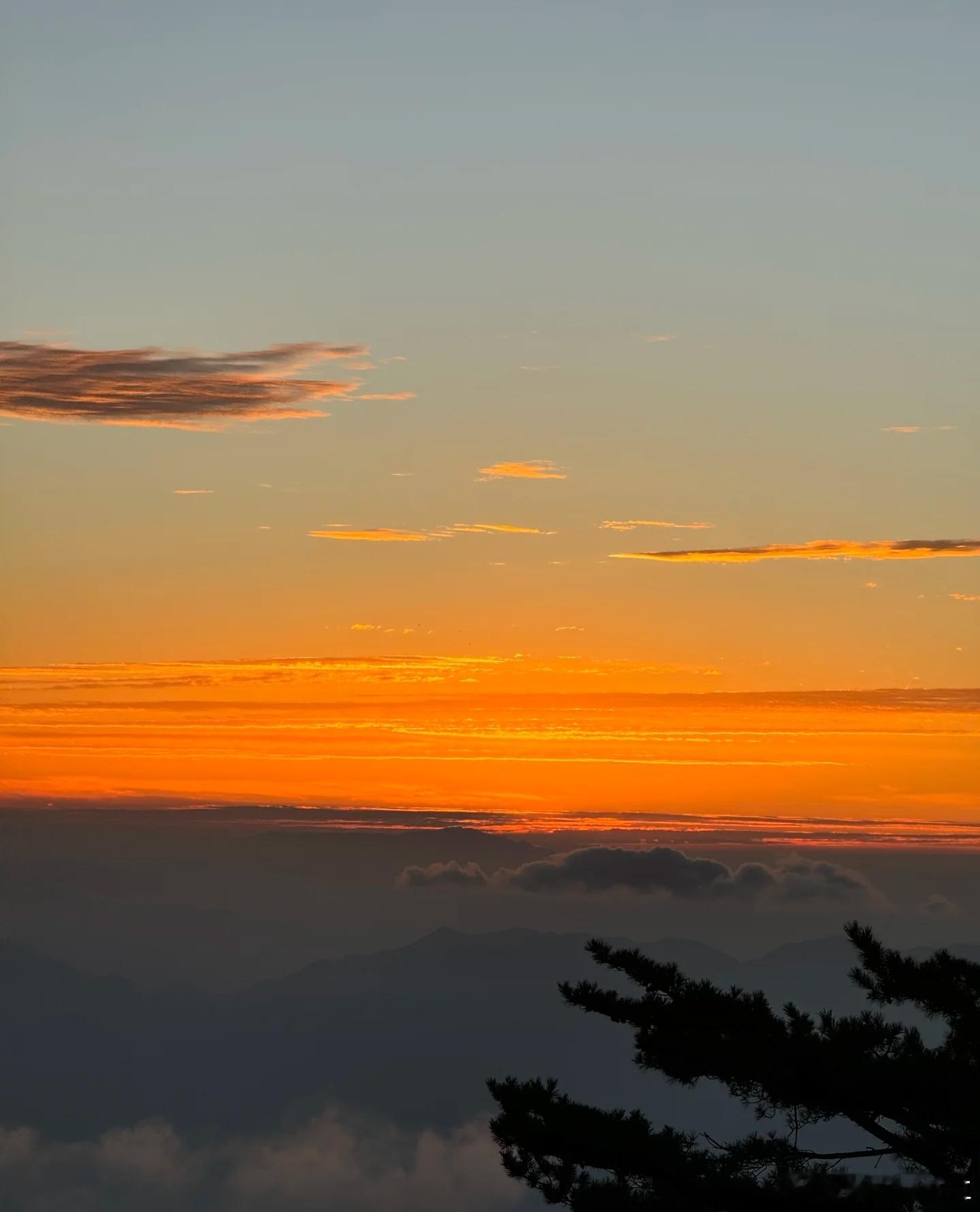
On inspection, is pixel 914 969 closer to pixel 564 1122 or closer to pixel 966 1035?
pixel 966 1035

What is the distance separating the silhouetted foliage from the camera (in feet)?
103

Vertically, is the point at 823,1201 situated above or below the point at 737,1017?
below

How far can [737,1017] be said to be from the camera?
33250 millimetres

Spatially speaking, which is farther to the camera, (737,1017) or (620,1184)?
(620,1184)

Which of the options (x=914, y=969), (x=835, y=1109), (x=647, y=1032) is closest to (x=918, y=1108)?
(x=835, y=1109)

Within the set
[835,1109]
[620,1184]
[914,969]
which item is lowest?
[620,1184]

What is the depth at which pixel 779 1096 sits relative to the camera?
1284 inches

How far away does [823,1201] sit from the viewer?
3170 centimetres

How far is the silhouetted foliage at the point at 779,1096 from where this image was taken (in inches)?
1238

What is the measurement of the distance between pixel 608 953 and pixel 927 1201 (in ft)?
30.4

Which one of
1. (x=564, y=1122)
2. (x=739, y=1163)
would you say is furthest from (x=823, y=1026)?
(x=564, y=1122)

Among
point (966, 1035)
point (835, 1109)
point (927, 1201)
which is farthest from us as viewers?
point (966, 1035)

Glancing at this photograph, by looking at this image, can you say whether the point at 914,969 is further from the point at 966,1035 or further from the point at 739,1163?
the point at 739,1163

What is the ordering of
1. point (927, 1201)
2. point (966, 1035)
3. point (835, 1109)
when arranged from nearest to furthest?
1. point (927, 1201)
2. point (835, 1109)
3. point (966, 1035)
